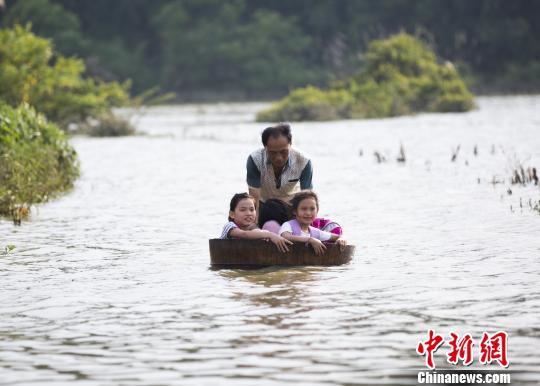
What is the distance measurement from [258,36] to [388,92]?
43219mm

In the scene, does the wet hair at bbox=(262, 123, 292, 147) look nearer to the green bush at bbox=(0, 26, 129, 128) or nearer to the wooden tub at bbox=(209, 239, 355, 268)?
the wooden tub at bbox=(209, 239, 355, 268)

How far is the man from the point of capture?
11414 mm

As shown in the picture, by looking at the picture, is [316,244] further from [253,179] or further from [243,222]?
[253,179]

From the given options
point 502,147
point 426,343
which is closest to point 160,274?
point 426,343

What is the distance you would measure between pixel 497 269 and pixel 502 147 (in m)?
17.3

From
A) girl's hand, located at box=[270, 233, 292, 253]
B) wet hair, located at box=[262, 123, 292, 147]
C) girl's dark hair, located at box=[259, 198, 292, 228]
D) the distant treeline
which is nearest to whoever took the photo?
girl's hand, located at box=[270, 233, 292, 253]

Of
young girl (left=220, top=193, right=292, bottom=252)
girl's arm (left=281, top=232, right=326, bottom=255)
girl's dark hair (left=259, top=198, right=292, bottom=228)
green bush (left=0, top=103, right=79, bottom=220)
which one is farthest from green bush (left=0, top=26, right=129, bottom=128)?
girl's arm (left=281, top=232, right=326, bottom=255)

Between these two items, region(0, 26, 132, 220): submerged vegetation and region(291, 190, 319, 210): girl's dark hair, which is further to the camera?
region(0, 26, 132, 220): submerged vegetation

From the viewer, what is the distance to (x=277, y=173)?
11.5m

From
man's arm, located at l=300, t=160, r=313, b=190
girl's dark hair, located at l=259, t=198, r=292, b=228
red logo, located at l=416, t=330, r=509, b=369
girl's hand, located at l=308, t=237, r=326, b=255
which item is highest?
man's arm, located at l=300, t=160, r=313, b=190

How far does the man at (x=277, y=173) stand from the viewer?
11.4 metres

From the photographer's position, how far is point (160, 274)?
11062 mm

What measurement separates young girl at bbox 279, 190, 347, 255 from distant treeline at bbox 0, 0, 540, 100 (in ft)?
229

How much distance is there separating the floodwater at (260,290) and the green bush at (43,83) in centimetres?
1357
